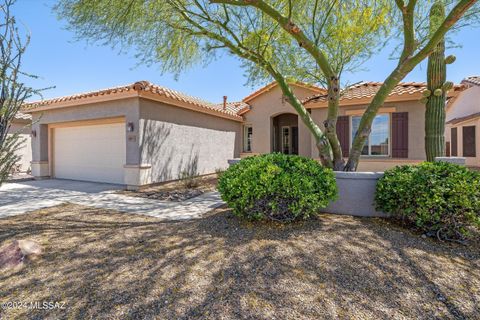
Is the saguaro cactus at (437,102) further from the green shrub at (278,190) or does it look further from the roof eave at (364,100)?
the green shrub at (278,190)

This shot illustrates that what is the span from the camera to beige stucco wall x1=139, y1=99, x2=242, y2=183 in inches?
375

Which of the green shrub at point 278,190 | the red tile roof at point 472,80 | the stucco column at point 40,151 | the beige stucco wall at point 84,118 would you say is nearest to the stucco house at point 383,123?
the green shrub at point 278,190

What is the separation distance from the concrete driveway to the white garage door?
139 cm

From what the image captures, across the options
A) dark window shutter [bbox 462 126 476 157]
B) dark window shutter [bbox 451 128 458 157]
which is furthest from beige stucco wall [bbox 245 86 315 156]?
dark window shutter [bbox 451 128 458 157]

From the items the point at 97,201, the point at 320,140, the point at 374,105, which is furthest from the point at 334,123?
the point at 97,201

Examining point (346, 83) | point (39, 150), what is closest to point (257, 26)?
point (346, 83)

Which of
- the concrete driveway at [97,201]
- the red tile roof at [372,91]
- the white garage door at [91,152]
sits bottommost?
the concrete driveway at [97,201]

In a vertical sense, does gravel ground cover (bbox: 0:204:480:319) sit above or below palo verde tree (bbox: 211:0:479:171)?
below

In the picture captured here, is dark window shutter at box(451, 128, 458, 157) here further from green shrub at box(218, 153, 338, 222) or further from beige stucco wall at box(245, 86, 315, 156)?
green shrub at box(218, 153, 338, 222)

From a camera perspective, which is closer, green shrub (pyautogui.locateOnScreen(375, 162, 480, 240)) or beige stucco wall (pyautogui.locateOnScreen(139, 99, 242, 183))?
green shrub (pyautogui.locateOnScreen(375, 162, 480, 240))

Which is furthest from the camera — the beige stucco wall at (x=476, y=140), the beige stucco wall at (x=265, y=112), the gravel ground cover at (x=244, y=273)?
the beige stucco wall at (x=476, y=140)

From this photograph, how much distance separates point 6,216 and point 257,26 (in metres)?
8.38

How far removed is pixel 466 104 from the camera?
17.6 meters

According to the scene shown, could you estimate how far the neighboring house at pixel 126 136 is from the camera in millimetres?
9219
